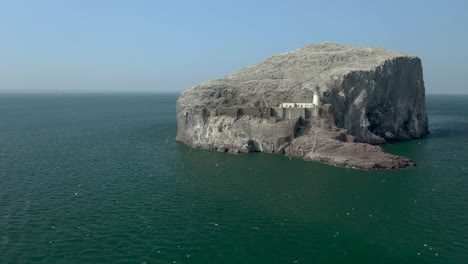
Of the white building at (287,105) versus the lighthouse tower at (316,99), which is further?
the white building at (287,105)

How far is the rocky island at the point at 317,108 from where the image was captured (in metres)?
72.6

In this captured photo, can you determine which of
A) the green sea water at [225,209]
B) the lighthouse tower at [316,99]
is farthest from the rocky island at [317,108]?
the green sea water at [225,209]

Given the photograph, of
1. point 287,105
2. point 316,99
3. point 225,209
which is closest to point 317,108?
point 316,99

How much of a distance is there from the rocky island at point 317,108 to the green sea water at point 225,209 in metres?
6.29

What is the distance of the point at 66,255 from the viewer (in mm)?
32406

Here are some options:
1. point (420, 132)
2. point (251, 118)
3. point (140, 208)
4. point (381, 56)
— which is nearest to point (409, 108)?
point (420, 132)

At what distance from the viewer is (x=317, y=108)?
78.5 meters

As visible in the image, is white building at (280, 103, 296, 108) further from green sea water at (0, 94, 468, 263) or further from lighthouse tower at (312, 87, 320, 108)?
green sea water at (0, 94, 468, 263)

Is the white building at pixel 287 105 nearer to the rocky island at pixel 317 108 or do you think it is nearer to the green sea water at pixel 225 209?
the rocky island at pixel 317 108

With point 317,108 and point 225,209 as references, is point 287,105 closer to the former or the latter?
point 317,108

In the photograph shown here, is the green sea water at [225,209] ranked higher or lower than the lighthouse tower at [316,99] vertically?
lower

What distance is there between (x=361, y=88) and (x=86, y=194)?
71800 millimetres

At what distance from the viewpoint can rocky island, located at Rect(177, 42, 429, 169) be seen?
238 feet

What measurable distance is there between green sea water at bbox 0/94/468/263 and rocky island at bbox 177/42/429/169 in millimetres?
6287
